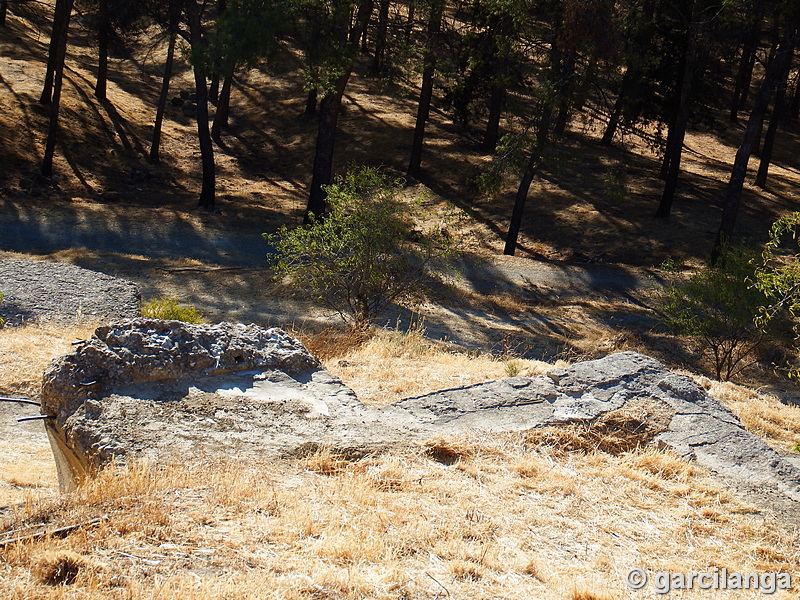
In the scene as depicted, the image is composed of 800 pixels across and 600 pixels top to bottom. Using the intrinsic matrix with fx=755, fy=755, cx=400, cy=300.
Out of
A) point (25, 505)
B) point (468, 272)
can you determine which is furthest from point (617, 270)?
point (25, 505)

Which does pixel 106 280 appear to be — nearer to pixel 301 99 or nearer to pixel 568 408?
pixel 568 408

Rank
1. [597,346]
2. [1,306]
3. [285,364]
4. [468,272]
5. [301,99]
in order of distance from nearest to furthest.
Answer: [285,364], [1,306], [597,346], [468,272], [301,99]

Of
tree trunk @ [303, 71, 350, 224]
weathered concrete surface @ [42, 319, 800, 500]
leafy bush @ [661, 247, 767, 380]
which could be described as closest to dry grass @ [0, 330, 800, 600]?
weathered concrete surface @ [42, 319, 800, 500]

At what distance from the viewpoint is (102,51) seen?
29703 millimetres

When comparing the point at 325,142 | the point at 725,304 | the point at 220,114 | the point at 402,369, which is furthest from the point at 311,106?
the point at 402,369

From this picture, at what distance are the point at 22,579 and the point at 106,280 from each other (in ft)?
33.8

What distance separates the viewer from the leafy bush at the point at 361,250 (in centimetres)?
1148

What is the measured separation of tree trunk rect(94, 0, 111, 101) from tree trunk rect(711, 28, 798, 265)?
63.7 ft

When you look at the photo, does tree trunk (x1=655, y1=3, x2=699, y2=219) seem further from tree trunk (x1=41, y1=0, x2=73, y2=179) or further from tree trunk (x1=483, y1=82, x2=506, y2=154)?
tree trunk (x1=41, y1=0, x2=73, y2=179)

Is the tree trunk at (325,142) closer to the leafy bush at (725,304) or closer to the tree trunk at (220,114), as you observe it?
the leafy bush at (725,304)

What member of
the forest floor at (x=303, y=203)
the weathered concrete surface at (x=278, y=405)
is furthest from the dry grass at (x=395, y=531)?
the forest floor at (x=303, y=203)

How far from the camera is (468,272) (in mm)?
20859

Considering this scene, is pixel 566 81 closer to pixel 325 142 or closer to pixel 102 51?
pixel 325 142

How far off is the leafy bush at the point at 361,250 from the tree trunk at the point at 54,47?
16694 millimetres
